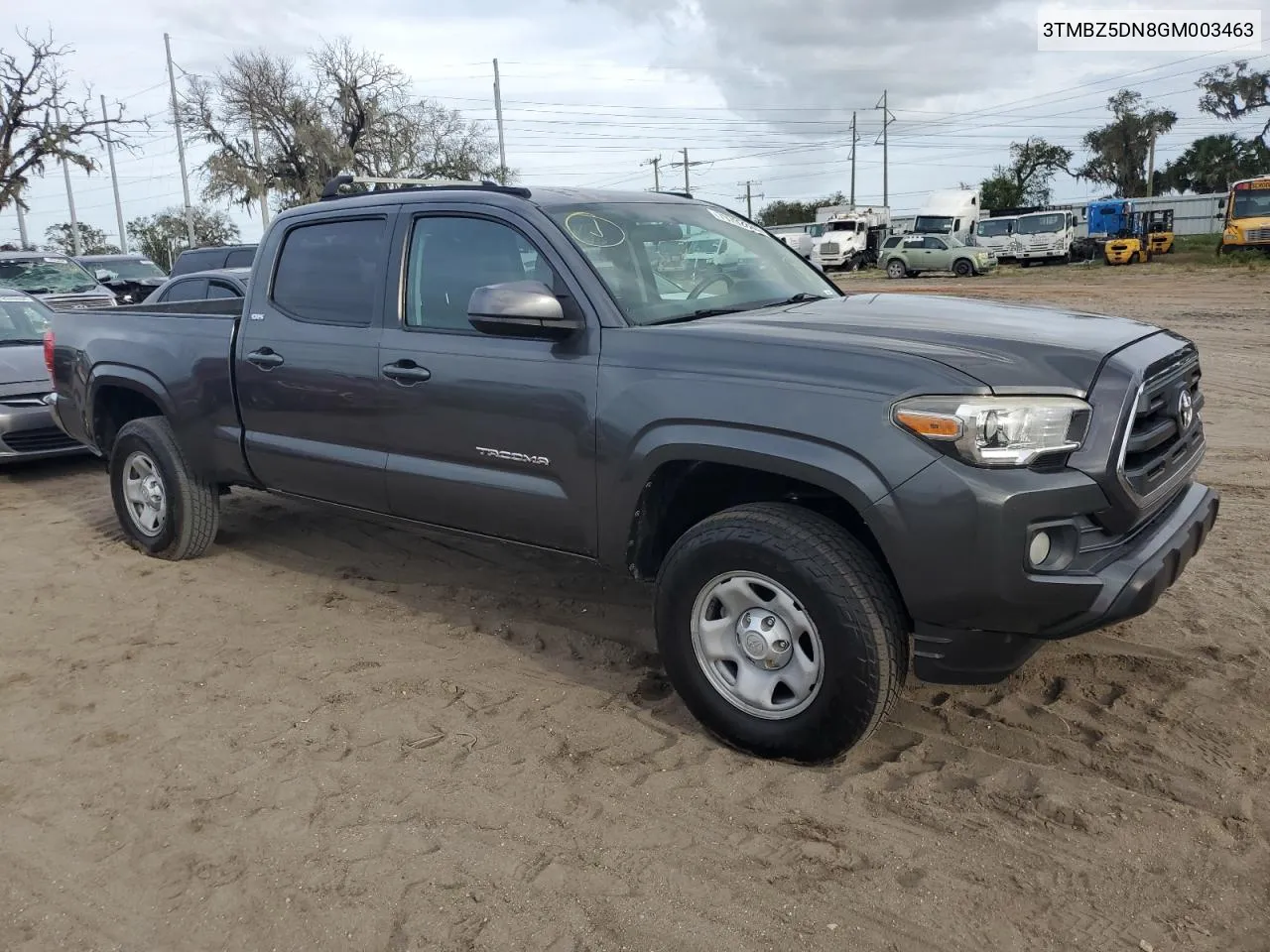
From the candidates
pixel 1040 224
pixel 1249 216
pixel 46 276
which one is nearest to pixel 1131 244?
pixel 1249 216

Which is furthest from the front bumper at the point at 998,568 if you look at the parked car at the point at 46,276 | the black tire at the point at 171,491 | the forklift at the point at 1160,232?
the forklift at the point at 1160,232

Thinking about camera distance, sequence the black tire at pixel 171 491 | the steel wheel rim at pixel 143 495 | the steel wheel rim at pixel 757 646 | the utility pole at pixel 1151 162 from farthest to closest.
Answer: the utility pole at pixel 1151 162
the steel wheel rim at pixel 143 495
the black tire at pixel 171 491
the steel wheel rim at pixel 757 646

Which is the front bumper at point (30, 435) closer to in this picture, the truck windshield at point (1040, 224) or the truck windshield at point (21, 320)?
the truck windshield at point (21, 320)

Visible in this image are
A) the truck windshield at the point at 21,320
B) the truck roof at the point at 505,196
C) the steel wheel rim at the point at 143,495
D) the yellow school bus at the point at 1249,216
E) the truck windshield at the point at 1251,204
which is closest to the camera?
the truck roof at the point at 505,196

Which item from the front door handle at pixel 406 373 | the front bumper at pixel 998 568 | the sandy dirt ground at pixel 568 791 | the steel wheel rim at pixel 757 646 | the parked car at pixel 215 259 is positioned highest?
the parked car at pixel 215 259

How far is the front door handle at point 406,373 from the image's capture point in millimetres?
4078

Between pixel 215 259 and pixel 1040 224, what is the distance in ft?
103

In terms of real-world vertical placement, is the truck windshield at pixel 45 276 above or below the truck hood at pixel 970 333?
above

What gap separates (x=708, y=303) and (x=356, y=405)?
1.60 metres

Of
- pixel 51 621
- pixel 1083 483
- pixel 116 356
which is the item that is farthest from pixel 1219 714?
pixel 116 356

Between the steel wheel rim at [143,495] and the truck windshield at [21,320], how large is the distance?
3785 millimetres

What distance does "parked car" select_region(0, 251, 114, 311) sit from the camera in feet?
43.9

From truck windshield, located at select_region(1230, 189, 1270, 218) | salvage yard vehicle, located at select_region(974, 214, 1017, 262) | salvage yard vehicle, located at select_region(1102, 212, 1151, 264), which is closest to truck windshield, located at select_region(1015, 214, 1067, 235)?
salvage yard vehicle, located at select_region(974, 214, 1017, 262)

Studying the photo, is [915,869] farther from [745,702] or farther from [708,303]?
[708,303]
